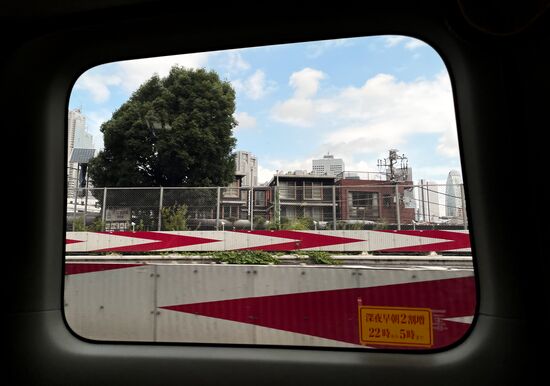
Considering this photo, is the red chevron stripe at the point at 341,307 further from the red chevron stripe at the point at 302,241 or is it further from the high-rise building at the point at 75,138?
the high-rise building at the point at 75,138

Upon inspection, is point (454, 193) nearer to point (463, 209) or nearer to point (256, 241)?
point (463, 209)

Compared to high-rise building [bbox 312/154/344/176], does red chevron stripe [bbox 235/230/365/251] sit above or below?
below

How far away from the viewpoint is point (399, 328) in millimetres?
1502

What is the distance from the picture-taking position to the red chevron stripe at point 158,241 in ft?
6.77

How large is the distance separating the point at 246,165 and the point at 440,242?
1.04 m

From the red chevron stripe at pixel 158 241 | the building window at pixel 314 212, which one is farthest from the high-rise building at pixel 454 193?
the red chevron stripe at pixel 158 241

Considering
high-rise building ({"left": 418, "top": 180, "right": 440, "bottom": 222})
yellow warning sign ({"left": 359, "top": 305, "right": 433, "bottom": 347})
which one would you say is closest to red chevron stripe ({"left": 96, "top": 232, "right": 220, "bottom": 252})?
yellow warning sign ({"left": 359, "top": 305, "right": 433, "bottom": 347})

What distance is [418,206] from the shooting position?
1884 millimetres

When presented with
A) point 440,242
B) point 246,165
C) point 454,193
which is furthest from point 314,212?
point 454,193

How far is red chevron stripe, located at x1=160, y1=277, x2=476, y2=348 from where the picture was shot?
148cm

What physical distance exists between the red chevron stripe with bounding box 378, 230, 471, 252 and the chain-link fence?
0.04 metres

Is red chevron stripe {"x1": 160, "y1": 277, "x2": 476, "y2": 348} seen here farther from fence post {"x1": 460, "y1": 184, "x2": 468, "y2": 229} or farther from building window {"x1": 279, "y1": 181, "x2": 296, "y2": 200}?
building window {"x1": 279, "y1": 181, "x2": 296, "y2": 200}
